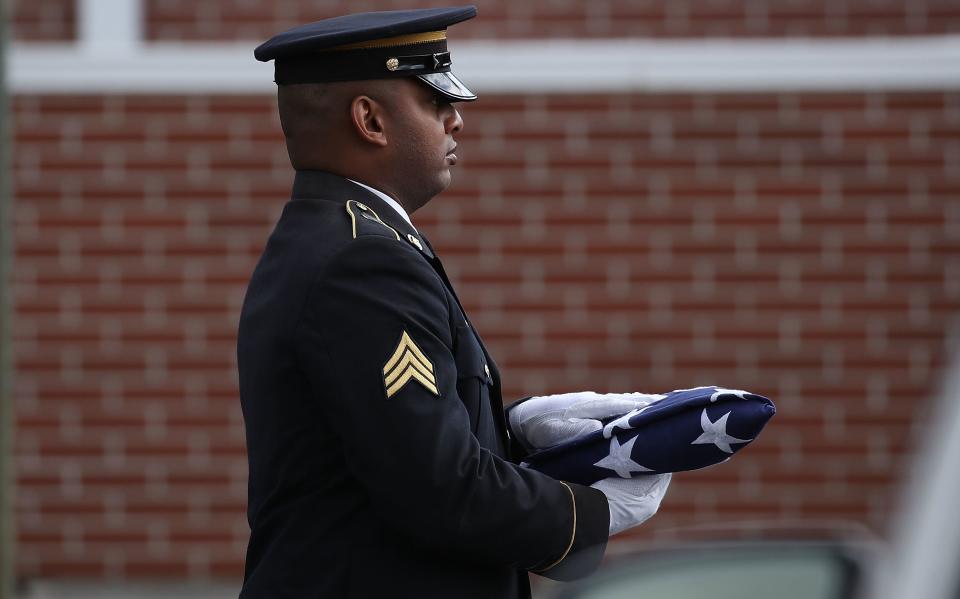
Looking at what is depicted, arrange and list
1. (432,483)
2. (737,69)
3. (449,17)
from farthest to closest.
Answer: (737,69), (449,17), (432,483)

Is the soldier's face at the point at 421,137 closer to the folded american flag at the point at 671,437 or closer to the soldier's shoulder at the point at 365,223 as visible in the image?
the soldier's shoulder at the point at 365,223

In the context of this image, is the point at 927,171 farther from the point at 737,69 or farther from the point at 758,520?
the point at 758,520

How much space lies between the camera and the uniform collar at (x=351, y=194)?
2.17m

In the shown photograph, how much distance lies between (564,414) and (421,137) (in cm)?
52

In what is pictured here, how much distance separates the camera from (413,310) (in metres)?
2.02

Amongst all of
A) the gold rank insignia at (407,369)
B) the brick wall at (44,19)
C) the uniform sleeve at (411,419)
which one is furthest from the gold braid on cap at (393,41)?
the brick wall at (44,19)

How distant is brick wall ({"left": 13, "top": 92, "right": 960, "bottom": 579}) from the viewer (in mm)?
6867

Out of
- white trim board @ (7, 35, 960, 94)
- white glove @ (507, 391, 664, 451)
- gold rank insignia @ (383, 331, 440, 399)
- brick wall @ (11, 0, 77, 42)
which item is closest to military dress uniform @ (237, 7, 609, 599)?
gold rank insignia @ (383, 331, 440, 399)

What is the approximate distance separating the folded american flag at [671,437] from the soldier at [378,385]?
0.18 feet

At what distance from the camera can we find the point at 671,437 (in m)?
2.13

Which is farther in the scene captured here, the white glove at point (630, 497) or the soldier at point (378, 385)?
the white glove at point (630, 497)

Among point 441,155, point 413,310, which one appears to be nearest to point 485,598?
point 413,310

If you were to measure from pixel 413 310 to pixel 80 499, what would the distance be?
5396 mm

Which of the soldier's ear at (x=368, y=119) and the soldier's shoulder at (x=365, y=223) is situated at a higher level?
the soldier's ear at (x=368, y=119)
